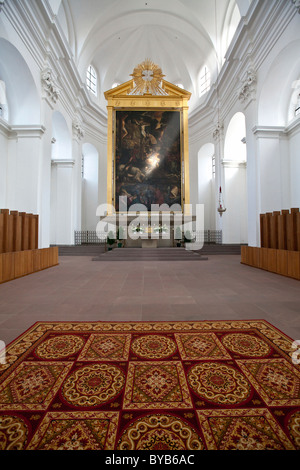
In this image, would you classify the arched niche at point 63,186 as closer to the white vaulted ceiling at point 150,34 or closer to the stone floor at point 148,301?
the white vaulted ceiling at point 150,34

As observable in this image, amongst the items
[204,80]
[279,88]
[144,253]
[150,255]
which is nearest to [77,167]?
[144,253]

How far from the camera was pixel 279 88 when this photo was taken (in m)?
8.03

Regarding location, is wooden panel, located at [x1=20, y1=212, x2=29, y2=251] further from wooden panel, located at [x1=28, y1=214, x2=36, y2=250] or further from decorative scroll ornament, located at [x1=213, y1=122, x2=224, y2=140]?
decorative scroll ornament, located at [x1=213, y1=122, x2=224, y2=140]

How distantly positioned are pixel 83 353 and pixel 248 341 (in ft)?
4.29

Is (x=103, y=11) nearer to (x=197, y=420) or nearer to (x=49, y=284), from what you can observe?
(x=49, y=284)

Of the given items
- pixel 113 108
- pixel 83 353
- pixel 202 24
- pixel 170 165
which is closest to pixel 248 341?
pixel 83 353

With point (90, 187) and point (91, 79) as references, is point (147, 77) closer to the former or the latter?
point (91, 79)

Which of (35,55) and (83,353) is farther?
(35,55)

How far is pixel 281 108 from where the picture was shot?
27.3 feet

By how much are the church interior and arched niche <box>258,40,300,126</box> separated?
4 cm

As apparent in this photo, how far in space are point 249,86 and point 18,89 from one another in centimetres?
803

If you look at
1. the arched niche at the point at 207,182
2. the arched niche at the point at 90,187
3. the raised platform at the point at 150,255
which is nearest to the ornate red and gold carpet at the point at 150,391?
the raised platform at the point at 150,255

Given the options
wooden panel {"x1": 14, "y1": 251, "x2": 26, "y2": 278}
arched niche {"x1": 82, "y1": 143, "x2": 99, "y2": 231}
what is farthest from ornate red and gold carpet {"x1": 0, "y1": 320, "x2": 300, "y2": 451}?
arched niche {"x1": 82, "y1": 143, "x2": 99, "y2": 231}

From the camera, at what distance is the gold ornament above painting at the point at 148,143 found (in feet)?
40.9
